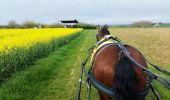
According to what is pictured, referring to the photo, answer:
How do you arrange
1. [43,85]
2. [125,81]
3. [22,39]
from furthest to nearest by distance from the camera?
[22,39], [43,85], [125,81]

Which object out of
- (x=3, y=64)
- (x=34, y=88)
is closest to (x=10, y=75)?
(x=3, y=64)

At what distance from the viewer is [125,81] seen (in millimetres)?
5012

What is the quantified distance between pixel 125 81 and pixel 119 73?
0.13 m

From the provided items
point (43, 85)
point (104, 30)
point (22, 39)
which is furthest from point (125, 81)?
point (22, 39)

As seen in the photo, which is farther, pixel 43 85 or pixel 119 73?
pixel 43 85

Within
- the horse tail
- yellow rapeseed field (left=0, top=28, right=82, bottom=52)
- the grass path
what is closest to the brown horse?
the horse tail

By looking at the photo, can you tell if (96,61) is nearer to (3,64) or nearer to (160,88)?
(160,88)

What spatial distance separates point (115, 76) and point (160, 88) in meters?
5.31

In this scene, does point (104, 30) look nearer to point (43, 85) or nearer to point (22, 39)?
point (43, 85)

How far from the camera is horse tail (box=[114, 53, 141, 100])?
16.4ft

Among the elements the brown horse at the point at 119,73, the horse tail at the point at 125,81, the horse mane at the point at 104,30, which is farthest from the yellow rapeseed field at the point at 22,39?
the horse tail at the point at 125,81

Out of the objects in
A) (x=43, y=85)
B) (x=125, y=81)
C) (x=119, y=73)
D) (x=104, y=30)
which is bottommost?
(x=43, y=85)

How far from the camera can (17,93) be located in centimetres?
Result: 917

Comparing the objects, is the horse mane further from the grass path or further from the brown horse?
the grass path
